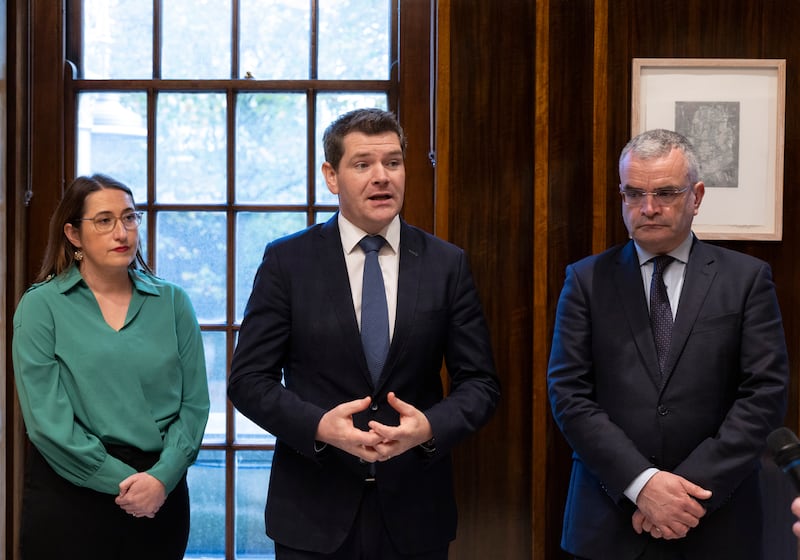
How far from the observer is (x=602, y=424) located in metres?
2.20

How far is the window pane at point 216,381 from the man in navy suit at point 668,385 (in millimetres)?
1367

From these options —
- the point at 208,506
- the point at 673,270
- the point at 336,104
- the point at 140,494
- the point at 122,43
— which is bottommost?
the point at 208,506

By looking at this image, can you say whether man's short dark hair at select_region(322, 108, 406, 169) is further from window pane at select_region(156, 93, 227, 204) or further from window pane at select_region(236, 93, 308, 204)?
window pane at select_region(156, 93, 227, 204)

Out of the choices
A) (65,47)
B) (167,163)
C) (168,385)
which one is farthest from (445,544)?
(65,47)

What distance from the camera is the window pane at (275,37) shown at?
127 inches

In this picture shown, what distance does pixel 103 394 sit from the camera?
2.41 metres

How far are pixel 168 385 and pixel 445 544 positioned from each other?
2.84 ft

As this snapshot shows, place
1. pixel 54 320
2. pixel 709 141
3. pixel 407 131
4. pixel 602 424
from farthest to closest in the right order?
pixel 407 131 < pixel 709 141 < pixel 54 320 < pixel 602 424

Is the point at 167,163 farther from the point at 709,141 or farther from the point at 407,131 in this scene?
the point at 709,141

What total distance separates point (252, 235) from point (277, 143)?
0.34 metres

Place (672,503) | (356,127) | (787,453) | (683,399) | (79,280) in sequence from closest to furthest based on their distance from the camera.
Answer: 1. (787,453)
2. (672,503)
3. (683,399)
4. (356,127)
5. (79,280)

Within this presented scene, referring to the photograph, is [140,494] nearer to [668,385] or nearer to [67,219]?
[67,219]

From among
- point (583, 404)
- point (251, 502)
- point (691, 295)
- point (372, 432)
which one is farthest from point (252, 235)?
point (691, 295)

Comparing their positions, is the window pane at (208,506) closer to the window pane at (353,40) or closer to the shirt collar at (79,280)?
the shirt collar at (79,280)
